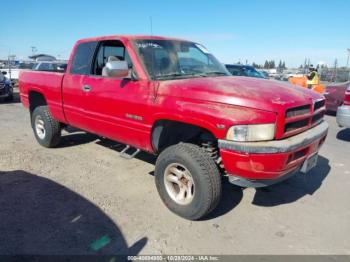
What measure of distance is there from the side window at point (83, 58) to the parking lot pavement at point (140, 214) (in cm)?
151

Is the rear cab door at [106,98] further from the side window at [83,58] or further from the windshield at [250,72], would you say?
the windshield at [250,72]

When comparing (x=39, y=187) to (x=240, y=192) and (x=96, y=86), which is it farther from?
(x=240, y=192)

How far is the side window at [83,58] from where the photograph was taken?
15.5 ft

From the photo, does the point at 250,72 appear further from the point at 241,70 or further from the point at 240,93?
the point at 240,93

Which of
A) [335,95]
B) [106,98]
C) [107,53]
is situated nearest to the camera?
[106,98]

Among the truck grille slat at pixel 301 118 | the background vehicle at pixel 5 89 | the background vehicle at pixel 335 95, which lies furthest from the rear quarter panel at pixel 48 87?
the background vehicle at pixel 335 95

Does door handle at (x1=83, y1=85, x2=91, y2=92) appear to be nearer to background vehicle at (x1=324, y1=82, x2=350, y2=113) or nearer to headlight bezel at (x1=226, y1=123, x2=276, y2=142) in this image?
headlight bezel at (x1=226, y1=123, x2=276, y2=142)

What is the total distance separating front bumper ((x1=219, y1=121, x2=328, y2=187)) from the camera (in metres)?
2.91

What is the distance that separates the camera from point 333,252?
2.94m

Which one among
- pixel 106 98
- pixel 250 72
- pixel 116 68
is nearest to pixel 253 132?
pixel 116 68

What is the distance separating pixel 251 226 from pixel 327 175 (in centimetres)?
221

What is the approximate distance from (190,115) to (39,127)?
3958mm

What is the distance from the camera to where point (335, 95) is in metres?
10.2

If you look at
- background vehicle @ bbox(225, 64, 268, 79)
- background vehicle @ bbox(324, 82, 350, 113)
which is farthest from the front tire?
background vehicle @ bbox(225, 64, 268, 79)
